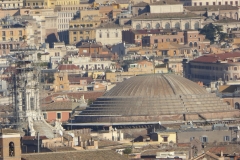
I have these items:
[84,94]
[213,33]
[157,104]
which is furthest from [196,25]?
→ [157,104]

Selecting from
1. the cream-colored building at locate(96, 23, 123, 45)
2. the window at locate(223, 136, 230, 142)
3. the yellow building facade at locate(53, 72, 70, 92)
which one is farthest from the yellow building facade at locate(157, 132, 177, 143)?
the cream-colored building at locate(96, 23, 123, 45)

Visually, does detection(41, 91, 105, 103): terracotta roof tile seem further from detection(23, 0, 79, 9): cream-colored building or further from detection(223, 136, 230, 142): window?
detection(23, 0, 79, 9): cream-colored building

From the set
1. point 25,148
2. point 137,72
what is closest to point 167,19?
point 137,72

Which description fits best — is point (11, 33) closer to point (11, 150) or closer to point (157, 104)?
point (157, 104)

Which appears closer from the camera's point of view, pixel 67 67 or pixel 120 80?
pixel 120 80

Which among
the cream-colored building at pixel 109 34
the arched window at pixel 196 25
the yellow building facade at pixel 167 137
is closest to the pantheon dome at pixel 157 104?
the yellow building facade at pixel 167 137

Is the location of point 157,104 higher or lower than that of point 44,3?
lower
